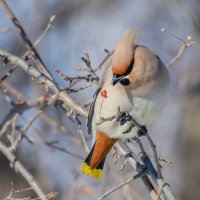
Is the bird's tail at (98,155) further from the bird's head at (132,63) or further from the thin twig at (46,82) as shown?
the bird's head at (132,63)

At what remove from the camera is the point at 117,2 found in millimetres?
9195

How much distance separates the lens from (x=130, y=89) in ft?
12.1

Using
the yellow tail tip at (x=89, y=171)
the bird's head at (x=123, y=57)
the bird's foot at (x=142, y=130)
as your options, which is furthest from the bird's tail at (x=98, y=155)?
the bird's head at (x=123, y=57)

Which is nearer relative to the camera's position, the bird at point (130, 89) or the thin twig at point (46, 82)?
the bird at point (130, 89)

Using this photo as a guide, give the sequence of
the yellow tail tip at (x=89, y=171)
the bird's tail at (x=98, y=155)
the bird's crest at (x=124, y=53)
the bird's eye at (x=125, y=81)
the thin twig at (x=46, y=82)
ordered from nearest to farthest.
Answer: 1. the bird's crest at (x=124, y=53)
2. the bird's eye at (x=125, y=81)
3. the thin twig at (x=46, y=82)
4. the bird's tail at (x=98, y=155)
5. the yellow tail tip at (x=89, y=171)

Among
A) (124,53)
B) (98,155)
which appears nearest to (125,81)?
(124,53)

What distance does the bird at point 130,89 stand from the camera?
3.51m

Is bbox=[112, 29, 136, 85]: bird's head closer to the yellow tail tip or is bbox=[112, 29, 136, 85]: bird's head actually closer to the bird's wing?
the bird's wing

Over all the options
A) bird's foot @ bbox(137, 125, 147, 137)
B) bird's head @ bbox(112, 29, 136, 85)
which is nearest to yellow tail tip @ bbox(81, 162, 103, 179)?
bird's foot @ bbox(137, 125, 147, 137)

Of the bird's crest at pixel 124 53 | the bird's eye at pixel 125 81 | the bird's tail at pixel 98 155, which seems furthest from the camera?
the bird's tail at pixel 98 155

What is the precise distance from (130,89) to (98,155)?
1.67 feet

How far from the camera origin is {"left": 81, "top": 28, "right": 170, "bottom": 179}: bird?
11.5ft

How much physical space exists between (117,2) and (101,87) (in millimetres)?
5489

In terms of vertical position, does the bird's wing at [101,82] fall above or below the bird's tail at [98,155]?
above
